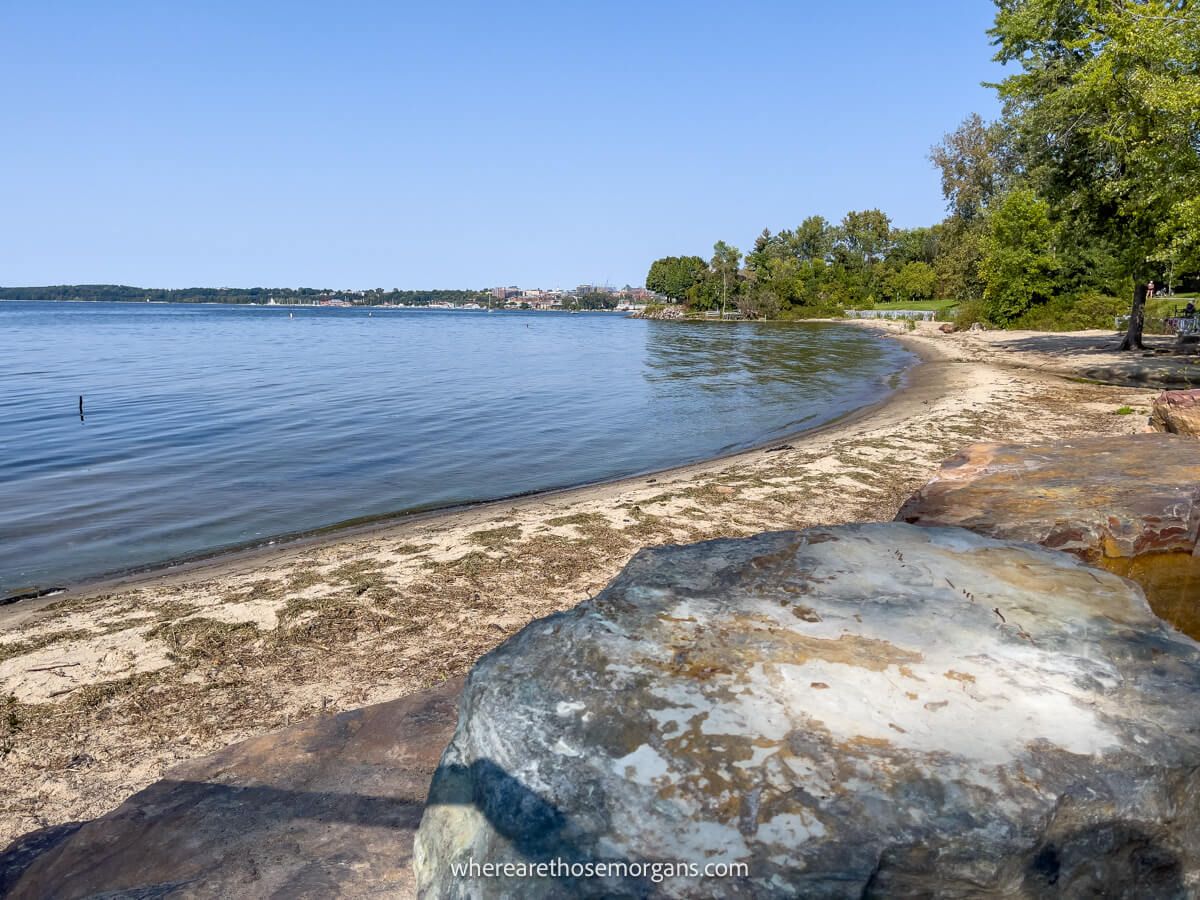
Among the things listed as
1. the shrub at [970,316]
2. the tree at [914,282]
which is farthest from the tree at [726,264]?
the shrub at [970,316]

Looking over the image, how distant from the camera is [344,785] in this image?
3.20 meters

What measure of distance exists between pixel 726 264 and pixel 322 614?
404 ft

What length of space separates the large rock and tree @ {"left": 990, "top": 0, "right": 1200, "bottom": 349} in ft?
61.3

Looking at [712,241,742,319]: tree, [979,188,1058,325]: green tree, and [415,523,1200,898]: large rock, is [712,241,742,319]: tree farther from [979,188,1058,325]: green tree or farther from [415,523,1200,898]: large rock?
[415,523,1200,898]: large rock

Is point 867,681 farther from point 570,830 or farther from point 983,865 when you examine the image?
point 570,830

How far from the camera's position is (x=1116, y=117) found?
19.5m

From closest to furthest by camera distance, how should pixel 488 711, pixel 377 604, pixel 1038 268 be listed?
pixel 488 711
pixel 377 604
pixel 1038 268

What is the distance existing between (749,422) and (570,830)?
17.4 m

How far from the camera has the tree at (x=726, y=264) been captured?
400 feet

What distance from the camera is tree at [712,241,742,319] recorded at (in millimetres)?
122000

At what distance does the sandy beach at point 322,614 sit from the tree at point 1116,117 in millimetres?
9505

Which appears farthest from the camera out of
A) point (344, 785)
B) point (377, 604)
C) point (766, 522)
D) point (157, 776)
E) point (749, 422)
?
point (749, 422)

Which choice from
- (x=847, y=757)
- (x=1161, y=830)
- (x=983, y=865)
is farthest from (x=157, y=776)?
(x=1161, y=830)

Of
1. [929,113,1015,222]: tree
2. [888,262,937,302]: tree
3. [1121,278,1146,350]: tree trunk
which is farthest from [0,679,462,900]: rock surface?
[888,262,937,302]: tree
